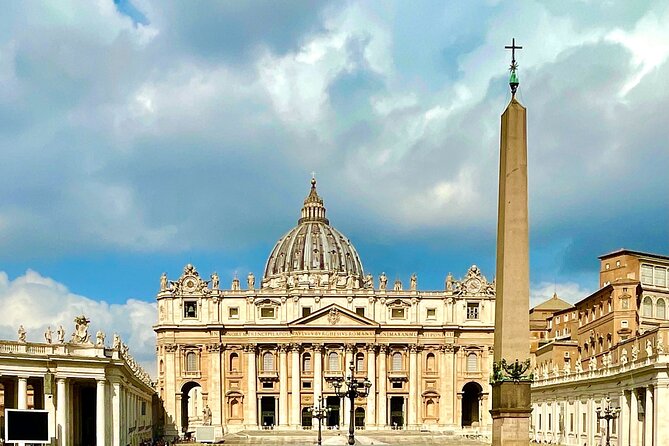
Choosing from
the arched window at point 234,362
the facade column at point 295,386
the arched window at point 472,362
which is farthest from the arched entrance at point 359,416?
the arched window at point 234,362

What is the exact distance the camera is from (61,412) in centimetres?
5450

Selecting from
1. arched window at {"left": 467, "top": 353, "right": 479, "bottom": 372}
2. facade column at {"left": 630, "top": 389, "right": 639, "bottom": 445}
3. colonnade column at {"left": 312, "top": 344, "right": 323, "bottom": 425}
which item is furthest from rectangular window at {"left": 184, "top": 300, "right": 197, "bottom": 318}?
facade column at {"left": 630, "top": 389, "right": 639, "bottom": 445}

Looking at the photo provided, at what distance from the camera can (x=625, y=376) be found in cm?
5956

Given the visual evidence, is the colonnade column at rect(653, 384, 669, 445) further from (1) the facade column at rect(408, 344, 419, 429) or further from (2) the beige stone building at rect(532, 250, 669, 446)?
(1) the facade column at rect(408, 344, 419, 429)

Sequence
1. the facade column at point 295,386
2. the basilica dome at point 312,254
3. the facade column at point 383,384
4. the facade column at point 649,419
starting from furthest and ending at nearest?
the basilica dome at point 312,254 < the facade column at point 383,384 < the facade column at point 295,386 < the facade column at point 649,419

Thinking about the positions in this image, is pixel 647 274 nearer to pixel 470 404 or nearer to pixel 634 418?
pixel 634 418

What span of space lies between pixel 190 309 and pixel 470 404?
3389 centimetres

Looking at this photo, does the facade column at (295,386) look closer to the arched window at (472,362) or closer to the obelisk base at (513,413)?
the arched window at (472,362)

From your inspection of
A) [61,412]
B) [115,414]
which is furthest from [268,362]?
[61,412]

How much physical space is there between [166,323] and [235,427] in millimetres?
13480

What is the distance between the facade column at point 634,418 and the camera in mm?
58344

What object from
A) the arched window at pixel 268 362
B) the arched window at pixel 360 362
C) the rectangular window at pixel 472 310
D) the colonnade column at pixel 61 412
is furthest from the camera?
the rectangular window at pixel 472 310

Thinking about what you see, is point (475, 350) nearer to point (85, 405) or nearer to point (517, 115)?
point (85, 405)

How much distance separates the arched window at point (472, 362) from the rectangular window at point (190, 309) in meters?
30.4
